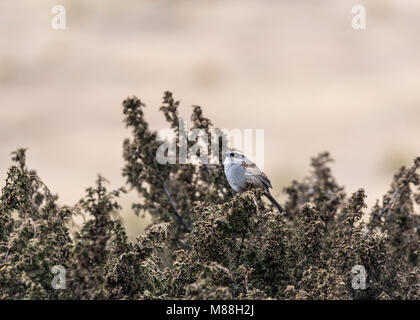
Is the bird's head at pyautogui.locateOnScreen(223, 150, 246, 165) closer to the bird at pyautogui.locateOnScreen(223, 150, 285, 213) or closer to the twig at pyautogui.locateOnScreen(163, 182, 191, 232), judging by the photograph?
the bird at pyautogui.locateOnScreen(223, 150, 285, 213)

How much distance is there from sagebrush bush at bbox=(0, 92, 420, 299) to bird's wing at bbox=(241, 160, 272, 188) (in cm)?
134

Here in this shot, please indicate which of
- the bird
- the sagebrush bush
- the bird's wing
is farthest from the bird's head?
the sagebrush bush

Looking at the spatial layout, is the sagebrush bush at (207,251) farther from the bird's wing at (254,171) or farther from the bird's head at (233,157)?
the bird's wing at (254,171)

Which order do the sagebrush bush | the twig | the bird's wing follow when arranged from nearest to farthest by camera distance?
the sagebrush bush, the twig, the bird's wing

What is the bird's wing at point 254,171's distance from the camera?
932cm

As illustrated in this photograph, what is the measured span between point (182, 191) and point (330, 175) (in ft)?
8.20

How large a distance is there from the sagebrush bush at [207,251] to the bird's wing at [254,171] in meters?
1.34

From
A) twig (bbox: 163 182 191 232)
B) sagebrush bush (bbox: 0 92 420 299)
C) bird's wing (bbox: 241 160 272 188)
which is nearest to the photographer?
sagebrush bush (bbox: 0 92 420 299)

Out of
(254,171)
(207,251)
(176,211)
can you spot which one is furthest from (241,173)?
(207,251)

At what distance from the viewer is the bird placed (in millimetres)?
8492

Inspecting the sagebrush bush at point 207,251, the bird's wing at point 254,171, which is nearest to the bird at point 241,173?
the bird's wing at point 254,171

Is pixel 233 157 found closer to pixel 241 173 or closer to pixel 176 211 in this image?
pixel 241 173

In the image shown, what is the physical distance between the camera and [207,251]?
5512 mm
